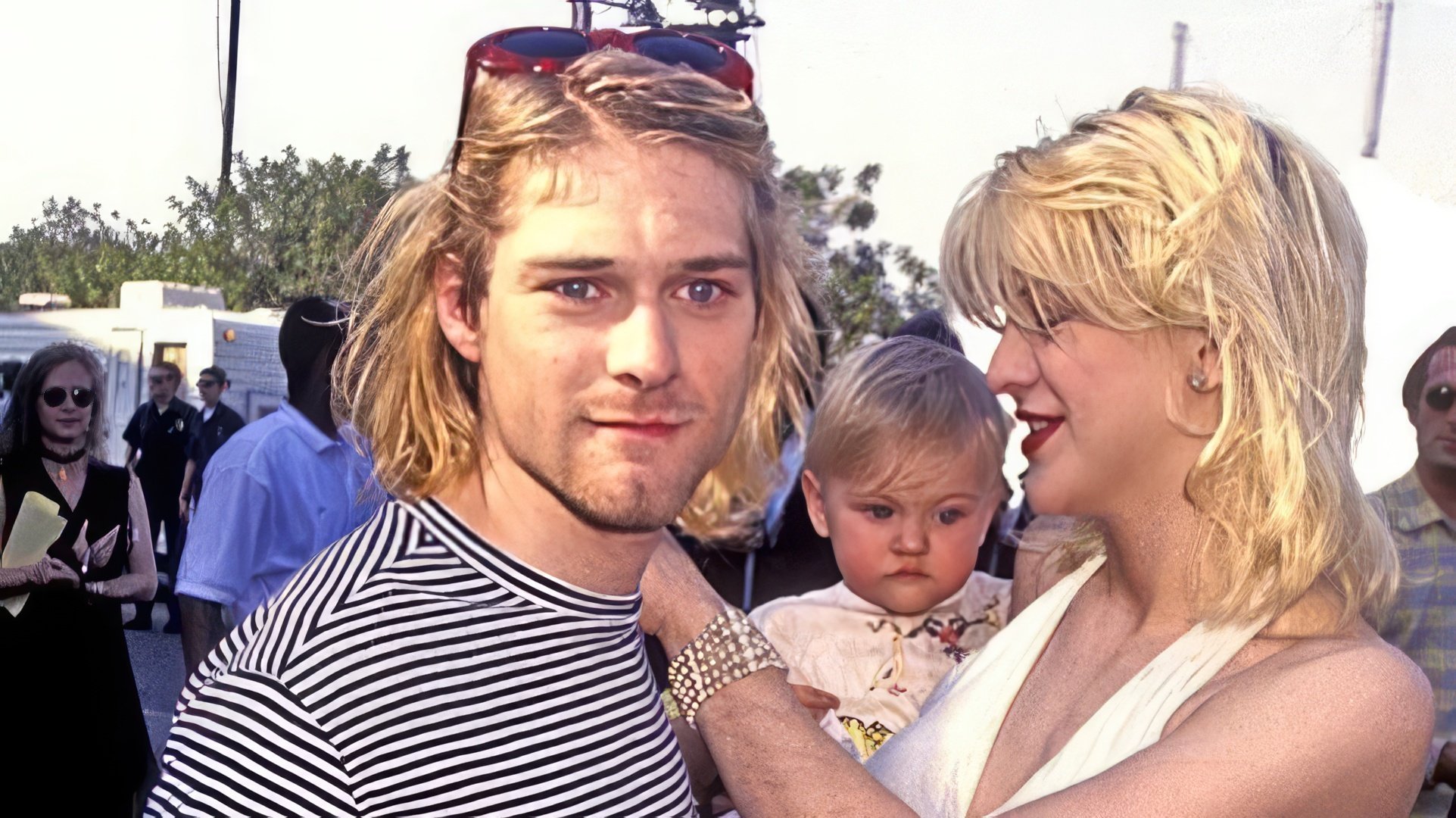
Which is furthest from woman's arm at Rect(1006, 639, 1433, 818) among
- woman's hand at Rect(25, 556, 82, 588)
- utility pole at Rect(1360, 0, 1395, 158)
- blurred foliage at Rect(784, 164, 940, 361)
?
woman's hand at Rect(25, 556, 82, 588)

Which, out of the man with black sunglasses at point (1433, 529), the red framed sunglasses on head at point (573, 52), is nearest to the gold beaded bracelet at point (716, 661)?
the red framed sunglasses on head at point (573, 52)

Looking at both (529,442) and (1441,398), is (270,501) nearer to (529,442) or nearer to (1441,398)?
(529,442)

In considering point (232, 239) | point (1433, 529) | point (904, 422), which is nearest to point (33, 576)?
point (232, 239)

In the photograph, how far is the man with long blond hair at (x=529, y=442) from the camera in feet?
3.93

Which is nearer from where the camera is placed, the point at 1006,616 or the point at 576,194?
the point at 576,194

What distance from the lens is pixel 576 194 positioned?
129 centimetres

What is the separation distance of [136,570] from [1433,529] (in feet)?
8.96

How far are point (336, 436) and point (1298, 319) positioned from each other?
1645 mm

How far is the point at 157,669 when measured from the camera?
9.15 ft

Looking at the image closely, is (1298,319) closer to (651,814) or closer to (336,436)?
(651,814)

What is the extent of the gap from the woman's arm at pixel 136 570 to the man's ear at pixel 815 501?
1.55m

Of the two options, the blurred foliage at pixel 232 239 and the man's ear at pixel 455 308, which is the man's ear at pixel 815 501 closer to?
the man's ear at pixel 455 308

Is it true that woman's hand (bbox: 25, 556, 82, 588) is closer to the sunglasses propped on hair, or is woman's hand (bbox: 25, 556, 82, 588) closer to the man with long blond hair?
the man with long blond hair

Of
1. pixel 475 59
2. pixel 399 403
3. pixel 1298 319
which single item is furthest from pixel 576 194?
pixel 1298 319
